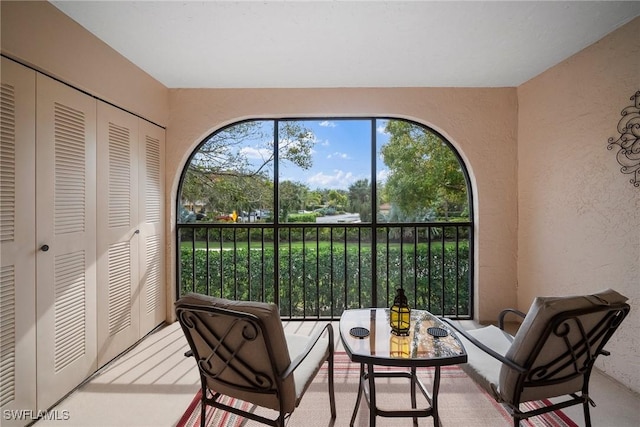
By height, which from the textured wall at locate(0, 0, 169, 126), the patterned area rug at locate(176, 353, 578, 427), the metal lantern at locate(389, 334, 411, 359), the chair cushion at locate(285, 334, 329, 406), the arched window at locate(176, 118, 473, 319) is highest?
the textured wall at locate(0, 0, 169, 126)

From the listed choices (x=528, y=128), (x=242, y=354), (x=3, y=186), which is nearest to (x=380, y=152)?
(x=528, y=128)

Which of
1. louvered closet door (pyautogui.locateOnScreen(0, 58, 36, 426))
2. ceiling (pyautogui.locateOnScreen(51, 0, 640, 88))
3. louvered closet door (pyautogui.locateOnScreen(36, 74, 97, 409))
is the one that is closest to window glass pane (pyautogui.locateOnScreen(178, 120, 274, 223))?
ceiling (pyautogui.locateOnScreen(51, 0, 640, 88))

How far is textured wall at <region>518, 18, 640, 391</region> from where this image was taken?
74.9 inches

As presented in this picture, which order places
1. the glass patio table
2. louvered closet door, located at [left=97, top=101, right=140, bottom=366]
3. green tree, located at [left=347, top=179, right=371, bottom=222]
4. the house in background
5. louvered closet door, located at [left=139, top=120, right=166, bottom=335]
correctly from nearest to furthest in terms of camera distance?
the glass patio table < the house in background < louvered closet door, located at [left=97, top=101, right=140, bottom=366] < louvered closet door, located at [left=139, top=120, right=166, bottom=335] < green tree, located at [left=347, top=179, right=371, bottom=222]

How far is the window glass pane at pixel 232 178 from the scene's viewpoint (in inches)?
118

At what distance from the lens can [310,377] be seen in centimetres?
145

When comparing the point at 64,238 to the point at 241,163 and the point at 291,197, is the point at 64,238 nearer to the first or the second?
the point at 241,163

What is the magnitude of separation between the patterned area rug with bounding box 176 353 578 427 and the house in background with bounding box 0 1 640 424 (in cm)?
90

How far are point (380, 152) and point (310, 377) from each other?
2.24 meters

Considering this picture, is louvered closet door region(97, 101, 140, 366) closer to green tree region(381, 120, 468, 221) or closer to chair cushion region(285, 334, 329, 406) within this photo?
chair cushion region(285, 334, 329, 406)

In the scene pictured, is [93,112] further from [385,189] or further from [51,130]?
[385,189]

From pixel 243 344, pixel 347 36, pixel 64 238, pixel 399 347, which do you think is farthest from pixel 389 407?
pixel 347 36

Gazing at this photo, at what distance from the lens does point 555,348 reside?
126 cm

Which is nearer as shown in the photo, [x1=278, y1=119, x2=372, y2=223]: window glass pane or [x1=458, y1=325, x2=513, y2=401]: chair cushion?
[x1=458, y1=325, x2=513, y2=401]: chair cushion
